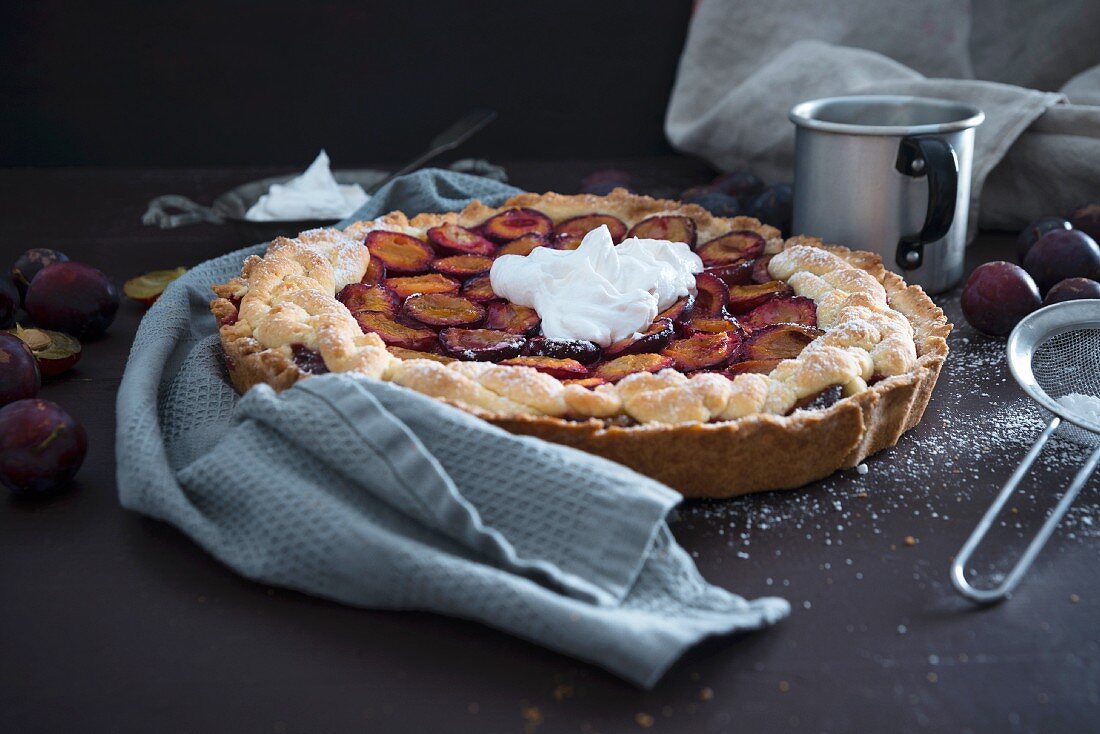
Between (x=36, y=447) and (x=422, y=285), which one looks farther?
(x=422, y=285)

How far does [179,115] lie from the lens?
3.66m

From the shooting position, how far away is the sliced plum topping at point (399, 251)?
7.18 feet

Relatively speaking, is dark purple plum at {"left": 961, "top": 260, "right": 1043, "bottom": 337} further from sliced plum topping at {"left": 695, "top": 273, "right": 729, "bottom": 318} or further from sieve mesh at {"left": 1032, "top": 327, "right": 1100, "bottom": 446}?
sliced plum topping at {"left": 695, "top": 273, "right": 729, "bottom": 318}

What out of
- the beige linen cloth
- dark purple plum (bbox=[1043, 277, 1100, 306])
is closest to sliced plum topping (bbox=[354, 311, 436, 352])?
dark purple plum (bbox=[1043, 277, 1100, 306])

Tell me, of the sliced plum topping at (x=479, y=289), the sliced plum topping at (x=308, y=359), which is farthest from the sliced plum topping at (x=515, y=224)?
the sliced plum topping at (x=308, y=359)

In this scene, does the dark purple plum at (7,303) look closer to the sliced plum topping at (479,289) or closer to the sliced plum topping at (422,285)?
the sliced plum topping at (422,285)

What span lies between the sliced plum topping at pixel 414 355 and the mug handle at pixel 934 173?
107 cm

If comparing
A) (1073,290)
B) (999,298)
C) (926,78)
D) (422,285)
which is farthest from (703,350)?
(926,78)

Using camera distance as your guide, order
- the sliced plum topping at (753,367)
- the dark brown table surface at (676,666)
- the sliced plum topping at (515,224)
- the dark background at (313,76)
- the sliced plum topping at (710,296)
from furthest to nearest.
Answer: the dark background at (313,76) → the sliced plum topping at (515,224) → the sliced plum topping at (710,296) → the sliced plum topping at (753,367) → the dark brown table surface at (676,666)

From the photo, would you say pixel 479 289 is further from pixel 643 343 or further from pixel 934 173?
pixel 934 173

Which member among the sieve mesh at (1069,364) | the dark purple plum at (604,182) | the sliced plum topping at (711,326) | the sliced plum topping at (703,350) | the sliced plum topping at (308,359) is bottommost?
the dark purple plum at (604,182)

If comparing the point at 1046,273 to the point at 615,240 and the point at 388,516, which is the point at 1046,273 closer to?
the point at 615,240

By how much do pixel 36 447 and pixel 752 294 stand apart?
1.27 meters

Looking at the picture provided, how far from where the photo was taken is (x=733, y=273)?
6.98ft
